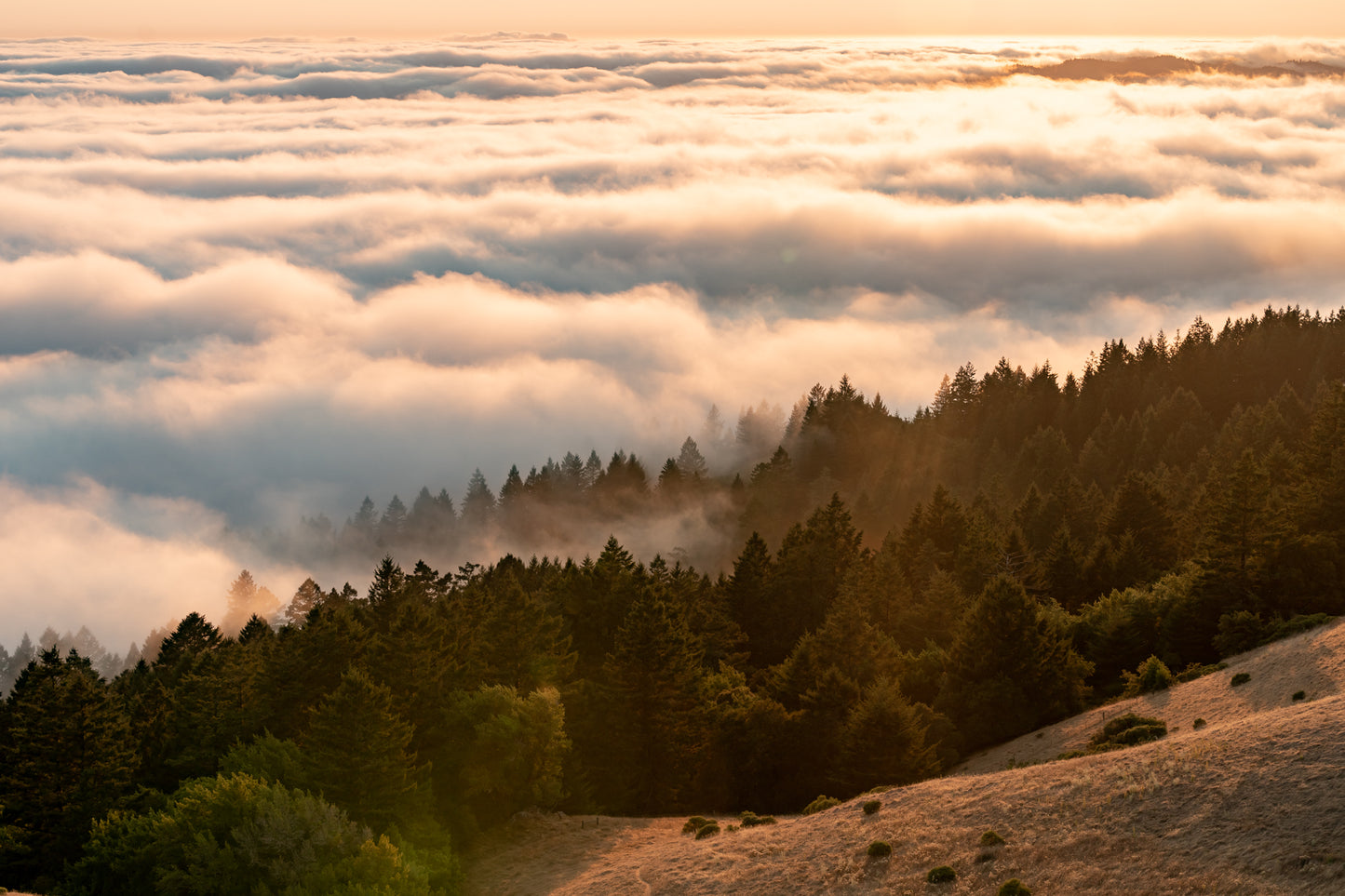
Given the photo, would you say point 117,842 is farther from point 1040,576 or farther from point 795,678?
point 1040,576

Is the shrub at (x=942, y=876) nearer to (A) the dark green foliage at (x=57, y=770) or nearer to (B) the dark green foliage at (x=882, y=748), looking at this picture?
(B) the dark green foliage at (x=882, y=748)

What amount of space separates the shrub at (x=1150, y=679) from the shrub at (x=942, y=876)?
30110 mm

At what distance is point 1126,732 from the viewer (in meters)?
50.5

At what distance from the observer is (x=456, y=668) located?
66062 millimetres

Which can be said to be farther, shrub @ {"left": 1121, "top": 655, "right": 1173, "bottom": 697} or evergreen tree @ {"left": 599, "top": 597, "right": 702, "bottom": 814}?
evergreen tree @ {"left": 599, "top": 597, "right": 702, "bottom": 814}

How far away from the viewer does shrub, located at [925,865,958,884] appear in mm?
35531

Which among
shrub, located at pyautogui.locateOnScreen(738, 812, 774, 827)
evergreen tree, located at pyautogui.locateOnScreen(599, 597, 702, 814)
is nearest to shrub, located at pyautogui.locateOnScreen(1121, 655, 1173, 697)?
shrub, located at pyautogui.locateOnScreen(738, 812, 774, 827)

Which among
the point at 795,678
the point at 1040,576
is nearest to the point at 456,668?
the point at 795,678

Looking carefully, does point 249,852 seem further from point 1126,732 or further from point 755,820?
point 1126,732

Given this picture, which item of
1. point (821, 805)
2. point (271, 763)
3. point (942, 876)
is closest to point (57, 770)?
point (271, 763)

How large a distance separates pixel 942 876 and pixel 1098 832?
522cm

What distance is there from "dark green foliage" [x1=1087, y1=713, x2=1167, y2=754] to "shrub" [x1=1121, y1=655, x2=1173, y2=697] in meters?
6.55

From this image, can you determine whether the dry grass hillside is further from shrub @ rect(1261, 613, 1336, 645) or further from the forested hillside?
the forested hillside

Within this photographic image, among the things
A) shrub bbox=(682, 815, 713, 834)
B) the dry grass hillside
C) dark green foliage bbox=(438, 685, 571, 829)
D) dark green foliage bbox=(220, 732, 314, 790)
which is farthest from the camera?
dark green foliage bbox=(438, 685, 571, 829)
